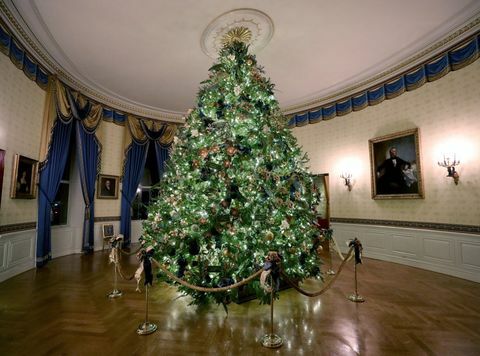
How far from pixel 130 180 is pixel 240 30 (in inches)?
229

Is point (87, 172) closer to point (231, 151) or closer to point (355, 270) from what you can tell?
point (231, 151)

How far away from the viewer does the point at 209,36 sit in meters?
5.18

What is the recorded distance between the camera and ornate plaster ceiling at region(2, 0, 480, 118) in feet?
14.5

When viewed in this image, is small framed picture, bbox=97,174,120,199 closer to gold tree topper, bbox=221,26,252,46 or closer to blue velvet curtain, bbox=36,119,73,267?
blue velvet curtain, bbox=36,119,73,267

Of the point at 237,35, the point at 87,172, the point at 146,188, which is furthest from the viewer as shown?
the point at 146,188

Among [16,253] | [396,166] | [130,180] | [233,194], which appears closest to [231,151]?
[233,194]

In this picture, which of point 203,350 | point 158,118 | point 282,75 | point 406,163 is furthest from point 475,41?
point 158,118

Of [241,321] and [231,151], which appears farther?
[231,151]

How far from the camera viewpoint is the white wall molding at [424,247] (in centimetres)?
487

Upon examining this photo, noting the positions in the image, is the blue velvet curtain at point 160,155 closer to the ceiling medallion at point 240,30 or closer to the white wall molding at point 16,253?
the white wall molding at point 16,253

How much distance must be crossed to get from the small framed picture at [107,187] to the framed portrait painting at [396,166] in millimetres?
7653

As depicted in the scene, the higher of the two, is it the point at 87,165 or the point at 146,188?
the point at 87,165

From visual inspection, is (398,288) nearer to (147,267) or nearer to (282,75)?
(147,267)

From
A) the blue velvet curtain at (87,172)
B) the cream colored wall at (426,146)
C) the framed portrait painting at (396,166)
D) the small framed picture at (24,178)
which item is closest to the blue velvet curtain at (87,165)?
the blue velvet curtain at (87,172)
